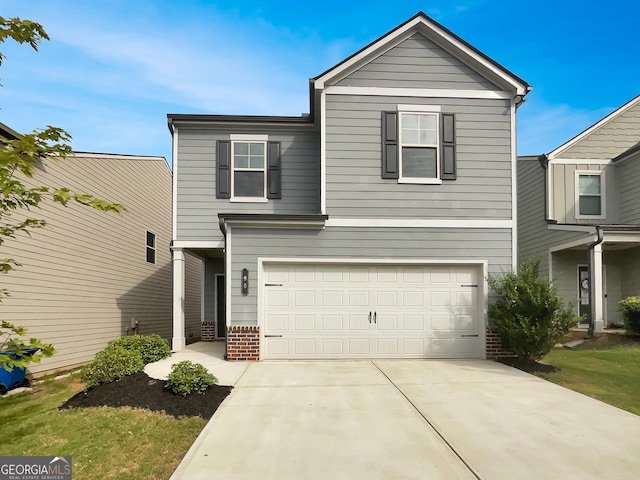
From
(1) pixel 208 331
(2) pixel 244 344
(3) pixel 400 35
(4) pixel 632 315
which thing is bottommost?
(1) pixel 208 331

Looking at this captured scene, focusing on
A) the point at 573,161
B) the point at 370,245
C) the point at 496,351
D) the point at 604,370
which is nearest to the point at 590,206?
the point at 573,161

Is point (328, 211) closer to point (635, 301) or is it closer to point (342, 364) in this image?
point (342, 364)

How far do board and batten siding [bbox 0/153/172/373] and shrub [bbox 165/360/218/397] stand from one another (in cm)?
332

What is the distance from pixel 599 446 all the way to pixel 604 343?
7.71m

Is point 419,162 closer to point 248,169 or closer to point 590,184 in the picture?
point 248,169

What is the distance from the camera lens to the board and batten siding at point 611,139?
14.5 meters

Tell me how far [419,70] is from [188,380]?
337 inches

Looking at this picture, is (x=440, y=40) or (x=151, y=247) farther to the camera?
(x=151, y=247)

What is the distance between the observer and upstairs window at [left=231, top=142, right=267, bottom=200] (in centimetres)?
1143

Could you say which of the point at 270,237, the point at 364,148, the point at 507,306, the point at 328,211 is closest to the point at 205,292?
the point at 270,237

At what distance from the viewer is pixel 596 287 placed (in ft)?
38.3

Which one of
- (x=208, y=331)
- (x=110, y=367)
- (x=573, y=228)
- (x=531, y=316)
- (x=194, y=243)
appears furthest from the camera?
(x=208, y=331)

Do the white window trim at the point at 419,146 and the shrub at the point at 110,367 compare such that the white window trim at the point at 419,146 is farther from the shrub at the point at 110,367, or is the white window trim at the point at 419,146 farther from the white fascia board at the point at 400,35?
the shrub at the point at 110,367

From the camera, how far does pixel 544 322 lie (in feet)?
27.6
